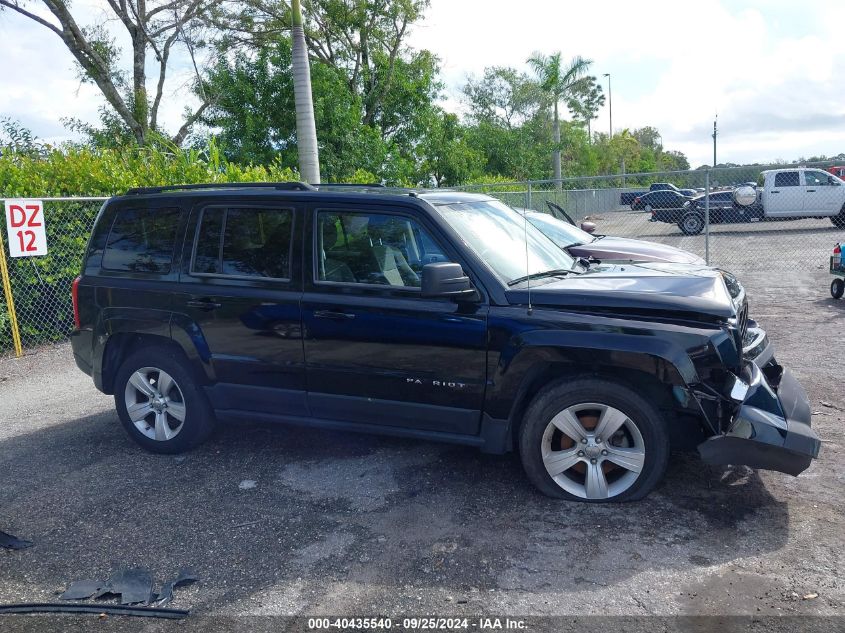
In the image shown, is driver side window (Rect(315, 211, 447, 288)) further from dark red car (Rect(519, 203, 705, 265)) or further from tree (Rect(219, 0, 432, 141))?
tree (Rect(219, 0, 432, 141))

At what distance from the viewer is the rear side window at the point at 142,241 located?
5375 millimetres

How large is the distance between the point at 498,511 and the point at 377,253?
177 centimetres

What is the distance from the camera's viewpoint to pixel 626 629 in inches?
124

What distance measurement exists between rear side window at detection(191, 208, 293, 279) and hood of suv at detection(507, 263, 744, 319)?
5.32 feet

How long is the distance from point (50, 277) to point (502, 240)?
747 cm

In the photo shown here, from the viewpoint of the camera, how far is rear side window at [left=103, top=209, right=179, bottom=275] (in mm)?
5375

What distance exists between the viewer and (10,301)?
936 cm

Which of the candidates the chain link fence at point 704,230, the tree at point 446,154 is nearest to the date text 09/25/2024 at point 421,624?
the chain link fence at point 704,230

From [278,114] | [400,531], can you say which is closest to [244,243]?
[400,531]

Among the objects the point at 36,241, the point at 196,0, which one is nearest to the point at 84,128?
the point at 196,0

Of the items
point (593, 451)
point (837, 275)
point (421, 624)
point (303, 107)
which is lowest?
point (421, 624)

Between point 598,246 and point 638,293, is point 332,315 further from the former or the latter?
point 598,246

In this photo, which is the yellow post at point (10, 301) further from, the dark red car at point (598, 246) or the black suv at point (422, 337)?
the dark red car at point (598, 246)

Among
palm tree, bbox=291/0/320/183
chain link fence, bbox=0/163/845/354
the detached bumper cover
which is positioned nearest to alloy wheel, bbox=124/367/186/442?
the detached bumper cover
